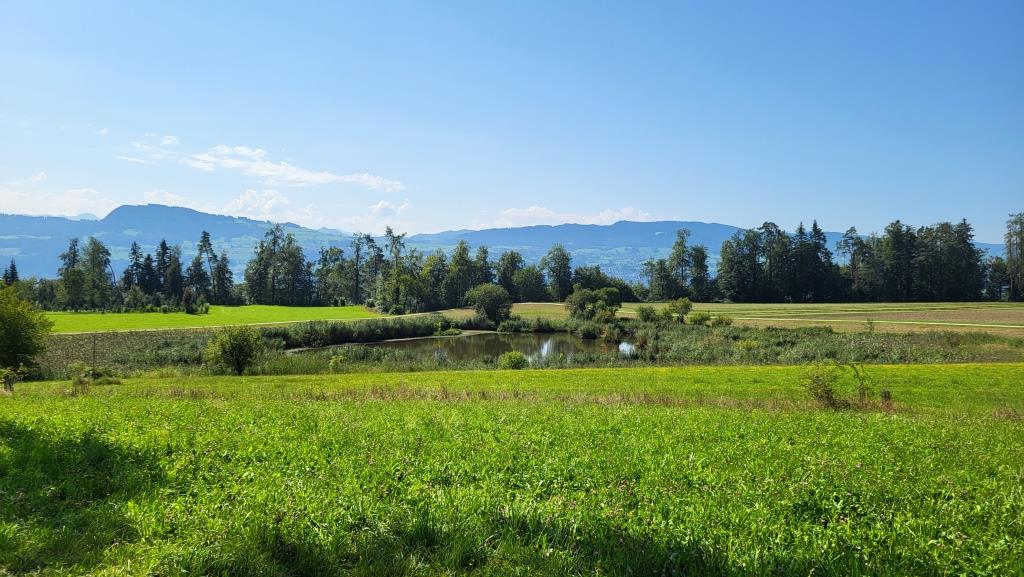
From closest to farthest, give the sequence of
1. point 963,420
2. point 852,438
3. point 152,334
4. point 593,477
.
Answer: point 593,477
point 852,438
point 963,420
point 152,334

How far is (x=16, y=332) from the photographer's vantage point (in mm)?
33656

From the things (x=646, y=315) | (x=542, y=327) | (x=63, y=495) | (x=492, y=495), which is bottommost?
(x=542, y=327)

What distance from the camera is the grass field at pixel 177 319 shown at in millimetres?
66944

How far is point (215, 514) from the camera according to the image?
249 inches

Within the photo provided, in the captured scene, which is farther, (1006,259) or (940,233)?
(940,233)

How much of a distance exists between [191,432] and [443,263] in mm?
113351

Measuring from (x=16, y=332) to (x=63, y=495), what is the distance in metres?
37.2

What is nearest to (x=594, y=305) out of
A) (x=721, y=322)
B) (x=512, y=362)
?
(x=721, y=322)

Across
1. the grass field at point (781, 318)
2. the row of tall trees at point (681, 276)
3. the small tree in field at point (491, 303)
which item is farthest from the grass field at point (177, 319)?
the row of tall trees at point (681, 276)

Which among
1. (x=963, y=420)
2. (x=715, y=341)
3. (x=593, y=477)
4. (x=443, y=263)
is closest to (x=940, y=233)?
(x=715, y=341)

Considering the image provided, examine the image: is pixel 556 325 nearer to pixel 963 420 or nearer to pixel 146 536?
pixel 963 420

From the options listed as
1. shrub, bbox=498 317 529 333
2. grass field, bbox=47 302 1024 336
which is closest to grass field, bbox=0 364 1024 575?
grass field, bbox=47 302 1024 336

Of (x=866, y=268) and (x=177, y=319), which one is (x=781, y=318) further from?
(x=177, y=319)

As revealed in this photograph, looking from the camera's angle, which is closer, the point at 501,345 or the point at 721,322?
the point at 501,345
